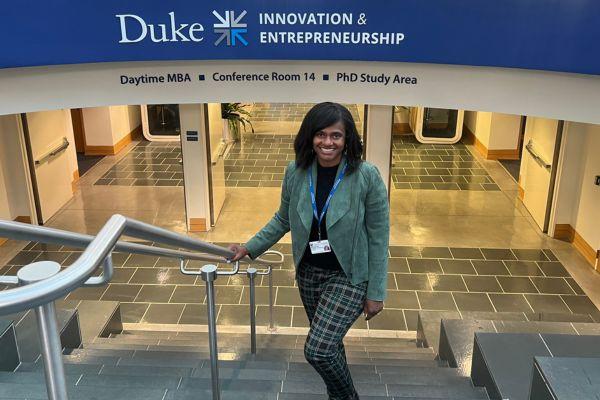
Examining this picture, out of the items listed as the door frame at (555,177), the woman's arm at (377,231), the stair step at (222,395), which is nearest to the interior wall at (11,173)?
the stair step at (222,395)

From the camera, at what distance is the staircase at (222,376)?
2.95 meters

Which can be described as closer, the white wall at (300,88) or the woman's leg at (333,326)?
the woman's leg at (333,326)

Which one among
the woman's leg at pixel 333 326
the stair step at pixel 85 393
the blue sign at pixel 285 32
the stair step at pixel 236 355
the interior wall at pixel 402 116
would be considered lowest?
the interior wall at pixel 402 116

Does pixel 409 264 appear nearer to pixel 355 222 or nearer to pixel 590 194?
pixel 590 194

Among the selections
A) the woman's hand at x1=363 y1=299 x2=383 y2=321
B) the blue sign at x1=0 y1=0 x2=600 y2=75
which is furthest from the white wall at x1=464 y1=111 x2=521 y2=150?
the woman's hand at x1=363 y1=299 x2=383 y2=321

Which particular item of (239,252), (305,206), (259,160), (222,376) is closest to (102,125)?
(259,160)

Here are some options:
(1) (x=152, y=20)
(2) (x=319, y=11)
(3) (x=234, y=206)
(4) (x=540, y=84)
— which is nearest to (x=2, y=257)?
(3) (x=234, y=206)

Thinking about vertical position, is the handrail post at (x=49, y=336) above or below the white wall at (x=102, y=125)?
above

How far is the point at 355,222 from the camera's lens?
268 cm

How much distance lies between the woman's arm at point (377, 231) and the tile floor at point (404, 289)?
3392 millimetres

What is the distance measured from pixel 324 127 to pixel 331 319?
0.87m

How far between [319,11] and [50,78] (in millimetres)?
2752

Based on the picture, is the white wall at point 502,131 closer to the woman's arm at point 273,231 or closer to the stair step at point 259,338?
the stair step at point 259,338

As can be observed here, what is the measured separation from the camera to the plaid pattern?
105 inches
